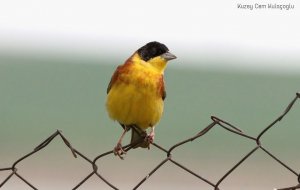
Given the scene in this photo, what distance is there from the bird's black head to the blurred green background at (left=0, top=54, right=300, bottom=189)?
6.11 m

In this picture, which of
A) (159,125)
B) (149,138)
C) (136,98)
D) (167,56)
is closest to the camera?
(149,138)

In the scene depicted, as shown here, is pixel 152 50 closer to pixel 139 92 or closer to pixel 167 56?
pixel 167 56

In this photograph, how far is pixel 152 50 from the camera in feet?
13.3

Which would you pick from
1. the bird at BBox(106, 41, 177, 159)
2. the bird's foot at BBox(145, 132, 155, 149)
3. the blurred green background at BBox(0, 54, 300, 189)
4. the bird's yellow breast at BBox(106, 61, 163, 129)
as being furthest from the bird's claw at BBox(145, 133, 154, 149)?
the blurred green background at BBox(0, 54, 300, 189)

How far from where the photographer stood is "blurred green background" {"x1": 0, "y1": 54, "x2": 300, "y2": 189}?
12.5m

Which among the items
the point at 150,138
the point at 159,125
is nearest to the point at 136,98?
the point at 150,138

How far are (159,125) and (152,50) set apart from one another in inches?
491

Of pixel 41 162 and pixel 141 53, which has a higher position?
pixel 141 53

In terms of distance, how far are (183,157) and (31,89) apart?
5.99m

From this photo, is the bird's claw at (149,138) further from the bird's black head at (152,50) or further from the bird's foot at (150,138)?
the bird's black head at (152,50)

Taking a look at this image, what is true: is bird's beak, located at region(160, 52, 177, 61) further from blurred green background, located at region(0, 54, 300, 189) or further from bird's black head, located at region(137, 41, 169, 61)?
blurred green background, located at region(0, 54, 300, 189)

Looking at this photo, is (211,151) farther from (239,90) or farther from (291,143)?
(239,90)

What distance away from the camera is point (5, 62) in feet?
79.3

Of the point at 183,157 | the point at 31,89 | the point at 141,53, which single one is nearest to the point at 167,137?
the point at 183,157
